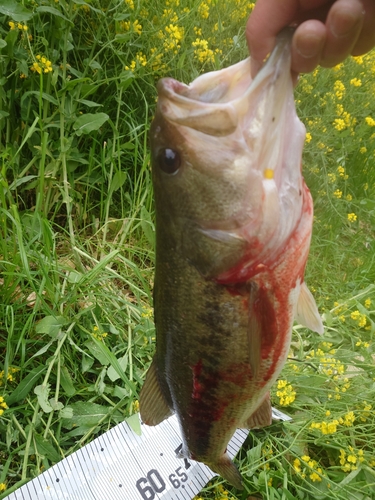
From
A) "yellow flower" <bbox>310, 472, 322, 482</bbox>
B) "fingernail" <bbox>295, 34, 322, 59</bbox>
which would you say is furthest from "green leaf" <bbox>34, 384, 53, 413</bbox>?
"fingernail" <bbox>295, 34, 322, 59</bbox>

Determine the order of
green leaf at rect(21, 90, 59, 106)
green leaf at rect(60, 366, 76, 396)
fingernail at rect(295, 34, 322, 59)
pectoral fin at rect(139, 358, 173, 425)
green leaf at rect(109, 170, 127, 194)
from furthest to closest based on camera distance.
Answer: green leaf at rect(109, 170, 127, 194), green leaf at rect(21, 90, 59, 106), green leaf at rect(60, 366, 76, 396), pectoral fin at rect(139, 358, 173, 425), fingernail at rect(295, 34, 322, 59)

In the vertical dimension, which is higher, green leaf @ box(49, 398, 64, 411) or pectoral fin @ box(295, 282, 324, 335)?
pectoral fin @ box(295, 282, 324, 335)

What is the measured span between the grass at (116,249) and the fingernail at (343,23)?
1.70m

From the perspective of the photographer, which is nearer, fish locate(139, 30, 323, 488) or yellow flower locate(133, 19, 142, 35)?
fish locate(139, 30, 323, 488)

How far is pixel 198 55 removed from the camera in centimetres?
328

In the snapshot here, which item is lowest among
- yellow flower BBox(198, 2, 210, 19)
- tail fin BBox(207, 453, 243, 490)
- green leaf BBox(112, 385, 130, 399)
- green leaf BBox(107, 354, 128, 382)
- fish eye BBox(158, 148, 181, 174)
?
green leaf BBox(112, 385, 130, 399)

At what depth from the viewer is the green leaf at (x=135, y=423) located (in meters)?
2.28

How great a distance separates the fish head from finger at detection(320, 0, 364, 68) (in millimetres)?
126

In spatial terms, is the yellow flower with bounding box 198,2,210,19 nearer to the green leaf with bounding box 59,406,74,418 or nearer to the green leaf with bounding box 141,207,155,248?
the green leaf with bounding box 141,207,155,248

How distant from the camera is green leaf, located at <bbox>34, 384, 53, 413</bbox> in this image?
2.25 meters

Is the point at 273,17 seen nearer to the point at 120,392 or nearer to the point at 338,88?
the point at 120,392

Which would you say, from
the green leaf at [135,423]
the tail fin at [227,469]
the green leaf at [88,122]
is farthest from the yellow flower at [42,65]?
the tail fin at [227,469]

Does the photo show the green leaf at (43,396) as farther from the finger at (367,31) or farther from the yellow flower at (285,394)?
the finger at (367,31)

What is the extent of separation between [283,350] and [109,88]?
2573 mm
